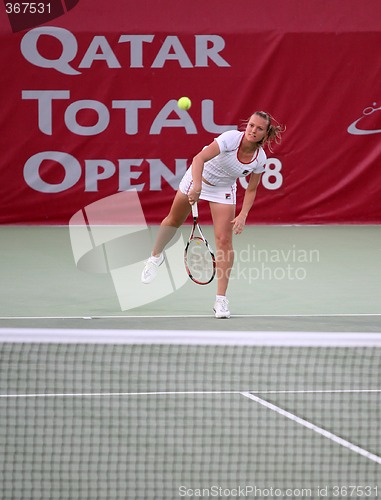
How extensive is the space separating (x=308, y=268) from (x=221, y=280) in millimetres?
2681

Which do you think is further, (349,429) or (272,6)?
(272,6)

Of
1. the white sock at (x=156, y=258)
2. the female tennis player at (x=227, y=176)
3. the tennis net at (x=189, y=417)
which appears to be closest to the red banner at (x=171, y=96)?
the white sock at (x=156, y=258)

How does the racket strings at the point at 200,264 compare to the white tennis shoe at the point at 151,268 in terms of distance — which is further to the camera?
the racket strings at the point at 200,264

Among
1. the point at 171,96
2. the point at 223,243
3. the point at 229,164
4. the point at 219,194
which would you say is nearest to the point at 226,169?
the point at 229,164

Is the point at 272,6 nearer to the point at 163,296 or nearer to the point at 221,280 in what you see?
the point at 163,296

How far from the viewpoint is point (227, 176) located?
6.61 metres

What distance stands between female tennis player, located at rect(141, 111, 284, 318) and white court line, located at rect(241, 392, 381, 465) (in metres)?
1.93

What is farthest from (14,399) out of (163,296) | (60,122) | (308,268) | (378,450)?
(60,122)

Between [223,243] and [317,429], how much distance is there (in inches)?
101

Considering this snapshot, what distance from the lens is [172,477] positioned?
3.47 meters

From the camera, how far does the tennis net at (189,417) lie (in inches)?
135

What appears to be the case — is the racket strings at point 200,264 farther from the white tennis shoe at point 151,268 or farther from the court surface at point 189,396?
the white tennis shoe at point 151,268

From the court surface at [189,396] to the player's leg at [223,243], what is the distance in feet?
0.76

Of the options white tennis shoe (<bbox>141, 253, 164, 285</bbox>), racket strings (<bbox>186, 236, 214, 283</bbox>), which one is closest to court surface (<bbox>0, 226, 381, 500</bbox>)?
white tennis shoe (<bbox>141, 253, 164, 285</bbox>)
